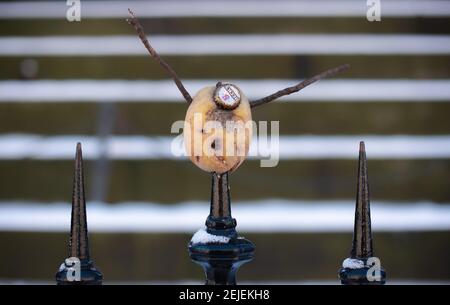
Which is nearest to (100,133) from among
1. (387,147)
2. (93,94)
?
(93,94)

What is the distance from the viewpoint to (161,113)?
3.37 m

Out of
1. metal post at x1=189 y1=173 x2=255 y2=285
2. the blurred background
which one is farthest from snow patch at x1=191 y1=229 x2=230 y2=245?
the blurred background

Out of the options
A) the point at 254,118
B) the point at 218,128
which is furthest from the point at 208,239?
the point at 254,118

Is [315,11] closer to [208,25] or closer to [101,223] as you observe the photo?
[208,25]

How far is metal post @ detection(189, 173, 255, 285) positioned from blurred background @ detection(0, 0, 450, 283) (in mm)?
1913

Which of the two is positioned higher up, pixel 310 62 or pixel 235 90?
pixel 310 62

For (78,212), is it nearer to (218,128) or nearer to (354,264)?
(218,128)

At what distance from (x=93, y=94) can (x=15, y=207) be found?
2.48 ft

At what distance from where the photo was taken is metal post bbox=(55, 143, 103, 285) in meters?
1.22

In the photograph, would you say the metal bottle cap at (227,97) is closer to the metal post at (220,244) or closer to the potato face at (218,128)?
the potato face at (218,128)

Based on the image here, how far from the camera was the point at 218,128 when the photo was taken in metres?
1.16

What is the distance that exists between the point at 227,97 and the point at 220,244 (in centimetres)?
32

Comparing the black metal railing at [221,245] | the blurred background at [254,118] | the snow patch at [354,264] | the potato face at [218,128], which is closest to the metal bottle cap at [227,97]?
the potato face at [218,128]

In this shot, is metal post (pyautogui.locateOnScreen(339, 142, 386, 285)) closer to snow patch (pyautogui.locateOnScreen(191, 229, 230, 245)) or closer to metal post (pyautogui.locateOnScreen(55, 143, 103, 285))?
snow patch (pyautogui.locateOnScreen(191, 229, 230, 245))
